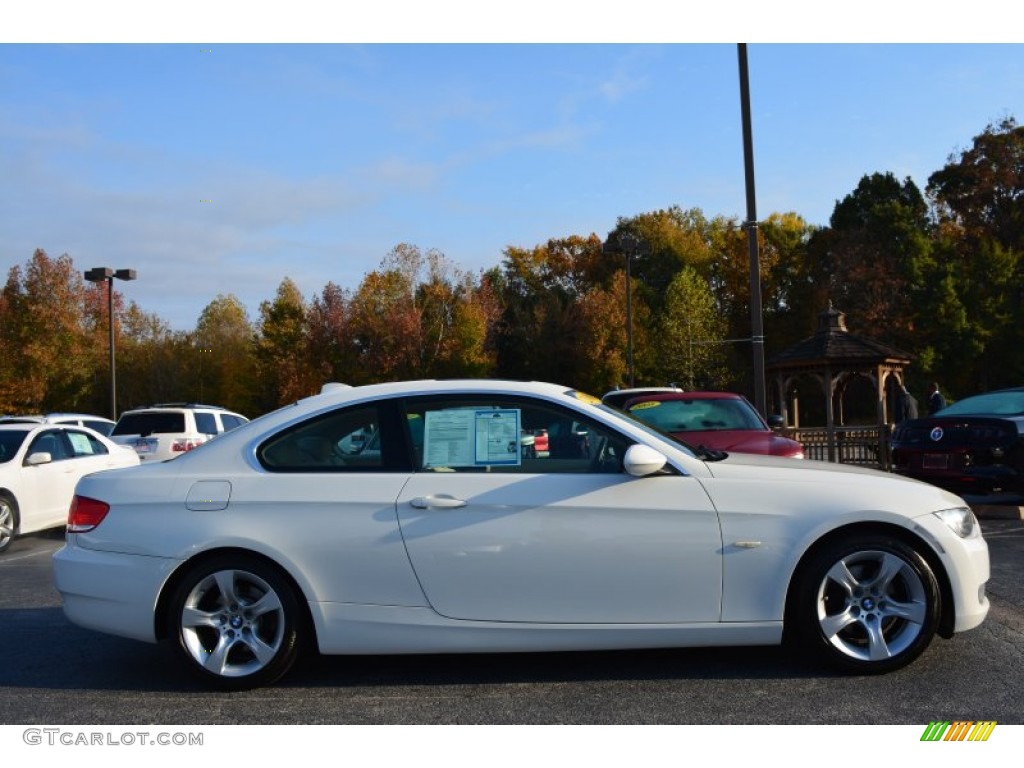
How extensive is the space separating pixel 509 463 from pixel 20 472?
321 inches

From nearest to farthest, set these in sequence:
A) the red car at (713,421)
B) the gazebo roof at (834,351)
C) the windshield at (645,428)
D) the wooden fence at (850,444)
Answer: the windshield at (645,428), the red car at (713,421), the wooden fence at (850,444), the gazebo roof at (834,351)

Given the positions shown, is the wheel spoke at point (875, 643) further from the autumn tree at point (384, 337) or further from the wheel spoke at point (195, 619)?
the autumn tree at point (384, 337)

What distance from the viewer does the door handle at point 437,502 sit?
471cm

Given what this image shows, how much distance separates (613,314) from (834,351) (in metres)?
33.5

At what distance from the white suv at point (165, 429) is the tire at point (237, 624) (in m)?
11.5

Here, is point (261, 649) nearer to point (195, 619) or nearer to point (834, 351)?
point (195, 619)

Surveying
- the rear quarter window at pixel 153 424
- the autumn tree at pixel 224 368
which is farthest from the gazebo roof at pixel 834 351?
the autumn tree at pixel 224 368

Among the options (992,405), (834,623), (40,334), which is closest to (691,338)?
(40,334)

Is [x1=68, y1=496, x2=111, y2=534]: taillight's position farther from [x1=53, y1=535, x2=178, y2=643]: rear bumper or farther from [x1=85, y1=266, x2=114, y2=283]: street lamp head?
[x1=85, y1=266, x2=114, y2=283]: street lamp head

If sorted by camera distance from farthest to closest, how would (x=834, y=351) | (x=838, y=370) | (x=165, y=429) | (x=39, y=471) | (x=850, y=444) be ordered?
1. (x=838, y=370)
2. (x=834, y=351)
3. (x=850, y=444)
4. (x=165, y=429)
5. (x=39, y=471)

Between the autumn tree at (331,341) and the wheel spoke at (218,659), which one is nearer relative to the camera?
the wheel spoke at (218,659)

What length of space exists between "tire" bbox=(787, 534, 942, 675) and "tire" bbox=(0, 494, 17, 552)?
8942 millimetres

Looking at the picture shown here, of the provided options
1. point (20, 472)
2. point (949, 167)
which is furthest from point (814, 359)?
point (949, 167)
